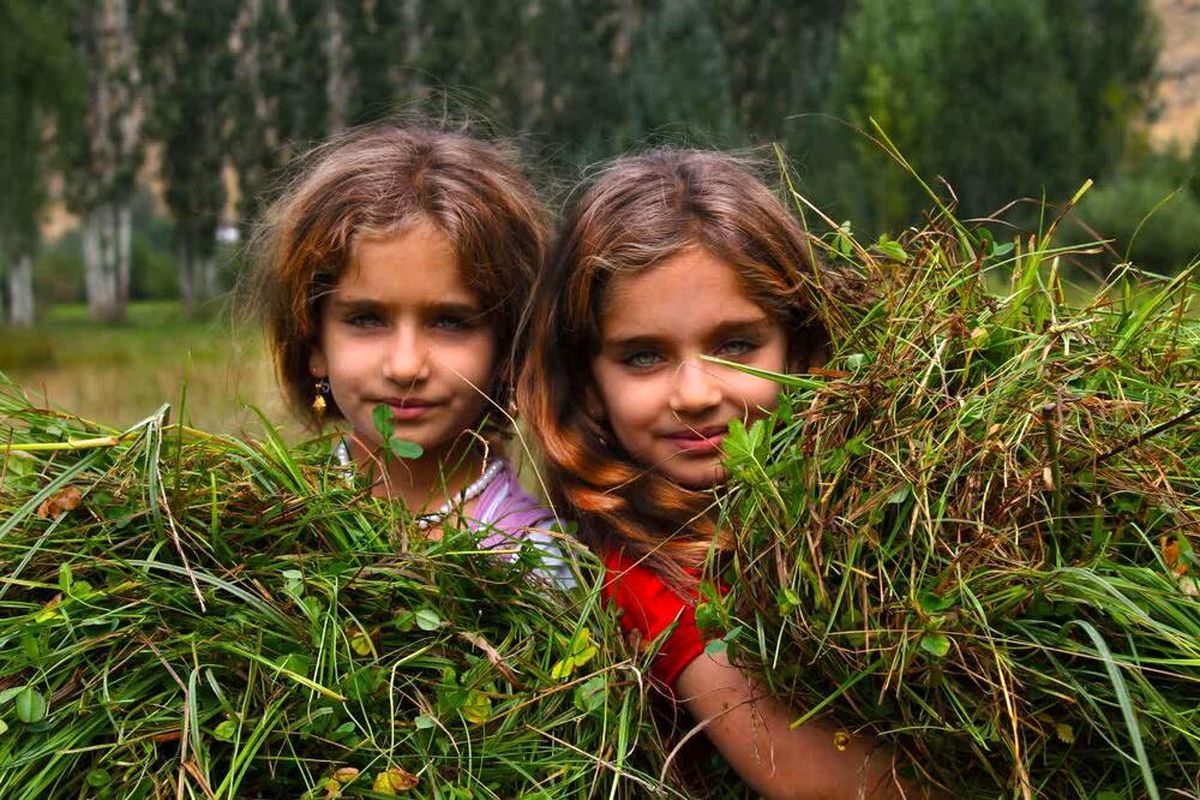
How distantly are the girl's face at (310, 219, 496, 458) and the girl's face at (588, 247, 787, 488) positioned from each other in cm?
33

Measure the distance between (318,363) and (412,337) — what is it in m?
0.34

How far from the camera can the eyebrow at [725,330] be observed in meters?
2.29

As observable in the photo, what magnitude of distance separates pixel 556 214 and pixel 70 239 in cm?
8030

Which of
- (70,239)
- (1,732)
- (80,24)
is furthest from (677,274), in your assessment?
(70,239)

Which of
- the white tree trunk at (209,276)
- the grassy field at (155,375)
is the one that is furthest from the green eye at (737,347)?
the white tree trunk at (209,276)

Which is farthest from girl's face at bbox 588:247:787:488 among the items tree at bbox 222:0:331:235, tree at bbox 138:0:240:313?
tree at bbox 138:0:240:313

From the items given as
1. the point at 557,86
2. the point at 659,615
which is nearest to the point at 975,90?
the point at 557,86

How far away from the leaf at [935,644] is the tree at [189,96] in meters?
29.1

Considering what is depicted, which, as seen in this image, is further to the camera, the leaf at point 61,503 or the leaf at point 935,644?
the leaf at point 61,503

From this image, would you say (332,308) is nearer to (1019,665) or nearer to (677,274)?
(677,274)

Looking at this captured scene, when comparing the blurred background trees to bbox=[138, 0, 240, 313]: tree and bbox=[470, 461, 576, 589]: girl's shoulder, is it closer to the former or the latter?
bbox=[138, 0, 240, 313]: tree

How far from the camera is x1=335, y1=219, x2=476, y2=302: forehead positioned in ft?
8.18

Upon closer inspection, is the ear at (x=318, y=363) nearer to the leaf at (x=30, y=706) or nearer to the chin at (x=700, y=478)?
the chin at (x=700, y=478)

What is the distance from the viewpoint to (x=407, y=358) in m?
2.43
